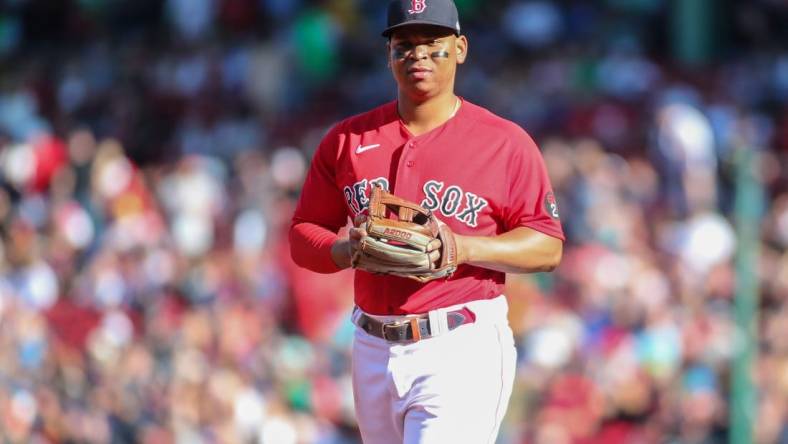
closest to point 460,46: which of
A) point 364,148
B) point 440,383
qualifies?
point 364,148

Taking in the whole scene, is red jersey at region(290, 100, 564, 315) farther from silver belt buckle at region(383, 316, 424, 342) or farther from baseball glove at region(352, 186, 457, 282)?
baseball glove at region(352, 186, 457, 282)

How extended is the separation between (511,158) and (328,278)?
619 cm

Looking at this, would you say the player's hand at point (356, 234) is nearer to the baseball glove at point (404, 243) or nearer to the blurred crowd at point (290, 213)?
the baseball glove at point (404, 243)

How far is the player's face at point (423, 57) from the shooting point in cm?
441

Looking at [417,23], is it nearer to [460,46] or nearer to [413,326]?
[460,46]

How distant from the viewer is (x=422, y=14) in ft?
14.2

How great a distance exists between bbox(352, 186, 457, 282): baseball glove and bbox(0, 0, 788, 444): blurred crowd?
16.0 feet

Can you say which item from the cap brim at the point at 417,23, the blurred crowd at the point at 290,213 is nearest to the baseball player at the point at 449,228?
the cap brim at the point at 417,23

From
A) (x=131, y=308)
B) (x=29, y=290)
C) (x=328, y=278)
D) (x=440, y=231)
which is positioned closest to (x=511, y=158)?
(x=440, y=231)

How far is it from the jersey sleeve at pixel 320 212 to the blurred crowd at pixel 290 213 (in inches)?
176

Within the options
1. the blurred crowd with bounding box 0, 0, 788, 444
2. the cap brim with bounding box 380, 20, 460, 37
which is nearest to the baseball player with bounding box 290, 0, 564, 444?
the cap brim with bounding box 380, 20, 460, 37

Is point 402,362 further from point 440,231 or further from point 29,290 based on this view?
point 29,290

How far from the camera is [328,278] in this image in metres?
10.5

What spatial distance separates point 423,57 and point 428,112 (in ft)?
0.66
